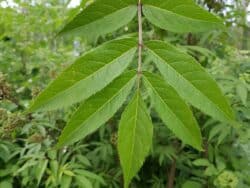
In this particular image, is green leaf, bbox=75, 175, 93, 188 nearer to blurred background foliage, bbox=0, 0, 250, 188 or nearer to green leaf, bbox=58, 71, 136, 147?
blurred background foliage, bbox=0, 0, 250, 188

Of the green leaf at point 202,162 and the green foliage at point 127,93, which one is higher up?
the green foliage at point 127,93

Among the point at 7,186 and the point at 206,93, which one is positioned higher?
the point at 206,93

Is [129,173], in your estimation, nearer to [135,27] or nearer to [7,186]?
[7,186]

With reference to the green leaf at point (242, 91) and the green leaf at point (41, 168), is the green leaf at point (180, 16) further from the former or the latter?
the green leaf at point (41, 168)

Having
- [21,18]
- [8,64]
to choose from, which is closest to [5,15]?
[21,18]

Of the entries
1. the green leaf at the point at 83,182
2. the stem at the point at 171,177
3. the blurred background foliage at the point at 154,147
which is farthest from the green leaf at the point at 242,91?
the green leaf at the point at 83,182

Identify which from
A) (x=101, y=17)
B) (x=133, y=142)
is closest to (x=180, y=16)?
(x=101, y=17)
